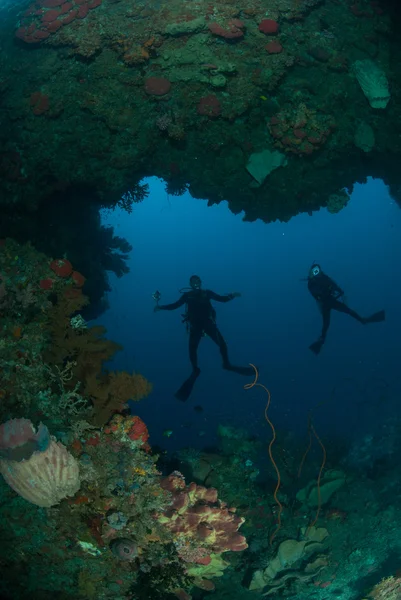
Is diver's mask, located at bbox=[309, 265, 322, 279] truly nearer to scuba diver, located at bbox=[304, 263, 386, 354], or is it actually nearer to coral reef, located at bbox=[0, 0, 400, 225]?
scuba diver, located at bbox=[304, 263, 386, 354]

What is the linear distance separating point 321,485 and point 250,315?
105m

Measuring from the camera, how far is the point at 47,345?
209 inches


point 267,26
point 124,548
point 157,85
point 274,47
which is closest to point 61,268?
point 124,548

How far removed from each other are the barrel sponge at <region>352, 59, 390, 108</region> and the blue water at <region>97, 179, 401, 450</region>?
13649mm

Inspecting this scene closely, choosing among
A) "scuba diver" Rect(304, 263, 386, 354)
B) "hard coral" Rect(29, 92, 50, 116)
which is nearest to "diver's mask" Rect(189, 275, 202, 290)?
"scuba diver" Rect(304, 263, 386, 354)

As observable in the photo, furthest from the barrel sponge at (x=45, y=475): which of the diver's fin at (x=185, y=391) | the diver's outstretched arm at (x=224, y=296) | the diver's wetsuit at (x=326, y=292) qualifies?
the diver's wetsuit at (x=326, y=292)

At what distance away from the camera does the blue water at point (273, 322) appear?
5588cm

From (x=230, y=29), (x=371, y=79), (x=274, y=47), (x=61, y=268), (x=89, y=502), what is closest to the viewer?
(x=89, y=502)

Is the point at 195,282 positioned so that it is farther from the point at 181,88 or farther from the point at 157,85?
Answer: the point at 157,85

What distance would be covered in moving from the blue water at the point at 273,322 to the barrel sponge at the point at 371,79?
1365cm

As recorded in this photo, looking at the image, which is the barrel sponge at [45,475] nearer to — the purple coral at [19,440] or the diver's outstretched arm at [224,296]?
the purple coral at [19,440]

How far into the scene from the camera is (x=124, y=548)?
4652 millimetres

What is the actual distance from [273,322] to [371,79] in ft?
335

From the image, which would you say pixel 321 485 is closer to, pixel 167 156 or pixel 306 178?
pixel 306 178
